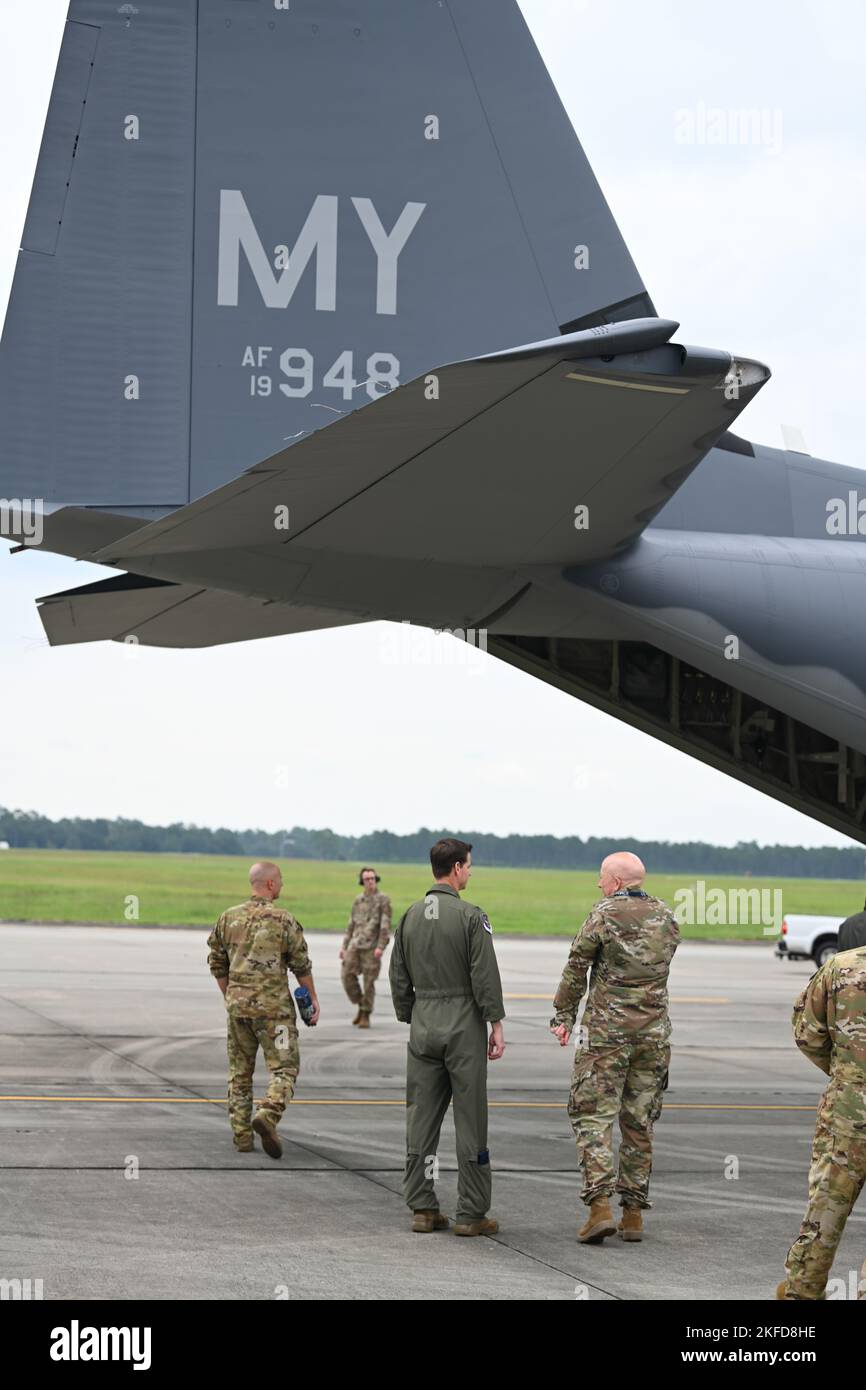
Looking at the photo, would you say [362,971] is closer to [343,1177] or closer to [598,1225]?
[343,1177]

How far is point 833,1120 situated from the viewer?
17.3 feet

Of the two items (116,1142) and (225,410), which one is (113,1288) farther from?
(225,410)

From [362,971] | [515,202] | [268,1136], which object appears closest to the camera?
[268,1136]

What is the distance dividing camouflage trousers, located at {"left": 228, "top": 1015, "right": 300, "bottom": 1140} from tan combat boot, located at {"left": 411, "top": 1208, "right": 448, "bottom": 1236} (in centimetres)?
184

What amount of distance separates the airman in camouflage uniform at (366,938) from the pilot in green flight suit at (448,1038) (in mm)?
8667

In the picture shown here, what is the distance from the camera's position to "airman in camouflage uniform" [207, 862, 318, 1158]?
8.79 m

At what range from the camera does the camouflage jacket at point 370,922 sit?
16156mm

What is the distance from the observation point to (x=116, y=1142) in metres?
9.06

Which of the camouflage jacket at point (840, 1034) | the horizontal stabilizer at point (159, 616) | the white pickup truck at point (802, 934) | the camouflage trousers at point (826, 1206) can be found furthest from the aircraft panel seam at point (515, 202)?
the white pickup truck at point (802, 934)

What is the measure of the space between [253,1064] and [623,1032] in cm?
272

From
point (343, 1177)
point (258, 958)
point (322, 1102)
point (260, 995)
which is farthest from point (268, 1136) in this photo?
point (322, 1102)

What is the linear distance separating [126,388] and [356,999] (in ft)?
33.2

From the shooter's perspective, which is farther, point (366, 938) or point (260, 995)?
point (366, 938)
